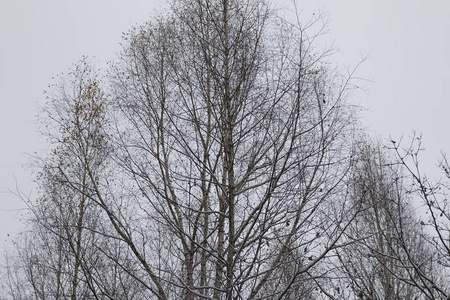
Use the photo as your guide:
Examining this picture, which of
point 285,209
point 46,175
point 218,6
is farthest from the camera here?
point 46,175

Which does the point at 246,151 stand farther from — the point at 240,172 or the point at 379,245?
the point at 379,245

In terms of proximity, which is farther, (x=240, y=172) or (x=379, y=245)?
(x=379, y=245)

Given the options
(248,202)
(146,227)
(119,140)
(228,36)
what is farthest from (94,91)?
(248,202)

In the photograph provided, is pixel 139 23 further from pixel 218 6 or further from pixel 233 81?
pixel 233 81

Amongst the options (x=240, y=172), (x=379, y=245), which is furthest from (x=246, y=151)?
(x=379, y=245)

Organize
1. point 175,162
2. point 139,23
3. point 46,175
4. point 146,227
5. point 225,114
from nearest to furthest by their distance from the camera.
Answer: point 225,114 < point 146,227 < point 175,162 < point 139,23 < point 46,175

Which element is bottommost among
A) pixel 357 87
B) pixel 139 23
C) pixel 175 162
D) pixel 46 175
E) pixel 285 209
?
pixel 285 209

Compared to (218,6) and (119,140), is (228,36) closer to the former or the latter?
(218,6)

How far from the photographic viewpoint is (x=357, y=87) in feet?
15.8

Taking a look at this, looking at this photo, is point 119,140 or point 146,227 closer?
point 146,227

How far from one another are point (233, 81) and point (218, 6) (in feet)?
4.54

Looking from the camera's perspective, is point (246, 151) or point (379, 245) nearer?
point (246, 151)

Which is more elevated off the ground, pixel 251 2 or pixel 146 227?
pixel 251 2

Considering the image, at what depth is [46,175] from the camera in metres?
10.3
